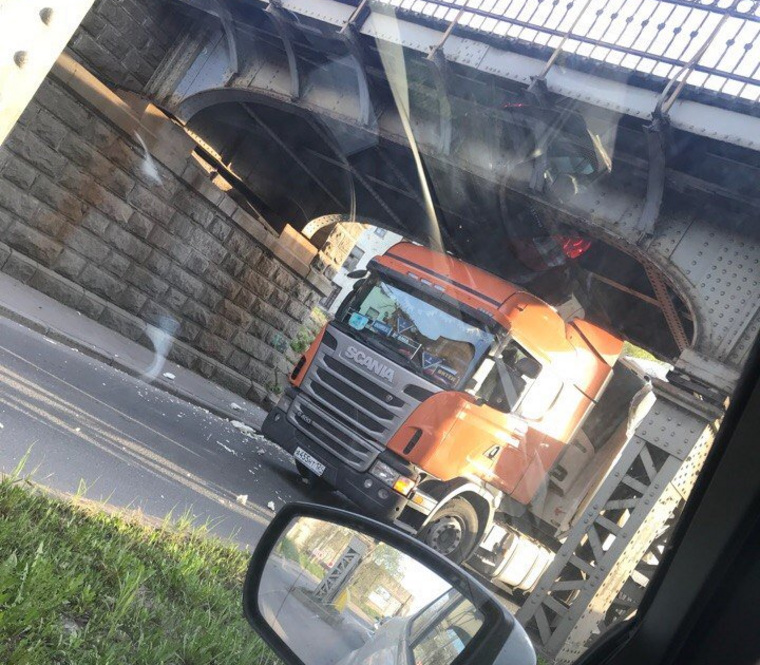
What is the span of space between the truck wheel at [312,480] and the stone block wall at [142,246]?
5.13 meters

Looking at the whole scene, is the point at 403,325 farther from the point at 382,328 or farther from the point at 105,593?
the point at 105,593

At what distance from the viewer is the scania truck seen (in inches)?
384

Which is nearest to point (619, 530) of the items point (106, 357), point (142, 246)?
point (106, 357)

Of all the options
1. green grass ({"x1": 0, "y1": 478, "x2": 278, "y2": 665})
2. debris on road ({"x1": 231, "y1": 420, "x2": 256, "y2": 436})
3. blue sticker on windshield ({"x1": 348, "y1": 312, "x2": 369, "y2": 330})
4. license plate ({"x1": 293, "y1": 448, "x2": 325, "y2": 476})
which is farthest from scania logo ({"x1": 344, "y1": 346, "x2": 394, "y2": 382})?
green grass ({"x1": 0, "y1": 478, "x2": 278, "y2": 665})

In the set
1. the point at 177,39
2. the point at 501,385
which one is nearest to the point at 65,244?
the point at 177,39

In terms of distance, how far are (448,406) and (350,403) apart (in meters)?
1.28

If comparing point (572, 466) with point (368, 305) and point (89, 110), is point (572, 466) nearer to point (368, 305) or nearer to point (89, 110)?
point (368, 305)

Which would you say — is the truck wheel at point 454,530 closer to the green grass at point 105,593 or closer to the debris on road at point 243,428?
the debris on road at point 243,428

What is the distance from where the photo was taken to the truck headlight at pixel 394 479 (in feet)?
31.6

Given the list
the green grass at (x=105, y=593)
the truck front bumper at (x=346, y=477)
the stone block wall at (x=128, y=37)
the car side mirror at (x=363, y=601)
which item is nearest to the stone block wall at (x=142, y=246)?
the stone block wall at (x=128, y=37)

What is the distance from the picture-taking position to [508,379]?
990cm

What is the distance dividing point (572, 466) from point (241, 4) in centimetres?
865

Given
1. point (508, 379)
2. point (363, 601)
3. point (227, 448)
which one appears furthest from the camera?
point (227, 448)

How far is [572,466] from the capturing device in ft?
38.6
